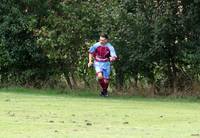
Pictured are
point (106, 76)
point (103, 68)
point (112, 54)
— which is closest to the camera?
point (112, 54)

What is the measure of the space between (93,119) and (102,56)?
7598mm

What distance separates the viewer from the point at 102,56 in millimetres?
19125

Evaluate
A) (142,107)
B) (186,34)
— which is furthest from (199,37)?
(142,107)

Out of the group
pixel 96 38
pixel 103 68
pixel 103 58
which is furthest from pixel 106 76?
pixel 96 38

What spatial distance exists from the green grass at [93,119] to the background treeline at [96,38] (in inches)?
107

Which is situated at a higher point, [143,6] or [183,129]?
[143,6]

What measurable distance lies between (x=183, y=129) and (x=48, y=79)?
11.9 m

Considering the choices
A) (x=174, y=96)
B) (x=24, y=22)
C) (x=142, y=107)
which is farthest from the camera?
(x=24, y=22)

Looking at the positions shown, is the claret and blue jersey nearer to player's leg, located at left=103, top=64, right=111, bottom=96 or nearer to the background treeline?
player's leg, located at left=103, top=64, right=111, bottom=96

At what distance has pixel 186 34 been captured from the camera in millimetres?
19156

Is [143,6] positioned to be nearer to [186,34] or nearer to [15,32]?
[186,34]

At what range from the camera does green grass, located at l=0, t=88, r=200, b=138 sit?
31.3 feet

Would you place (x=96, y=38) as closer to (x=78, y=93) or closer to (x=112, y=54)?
(x=78, y=93)

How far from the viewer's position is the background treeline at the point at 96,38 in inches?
749
